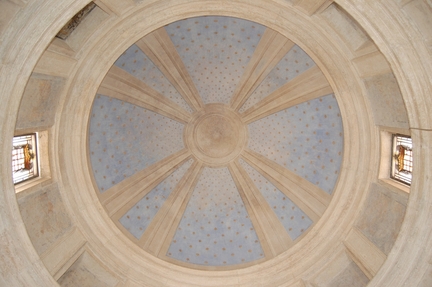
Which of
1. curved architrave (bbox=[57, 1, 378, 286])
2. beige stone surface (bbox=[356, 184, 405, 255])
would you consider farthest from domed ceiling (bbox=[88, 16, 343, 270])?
beige stone surface (bbox=[356, 184, 405, 255])

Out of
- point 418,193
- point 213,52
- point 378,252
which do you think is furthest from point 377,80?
point 213,52

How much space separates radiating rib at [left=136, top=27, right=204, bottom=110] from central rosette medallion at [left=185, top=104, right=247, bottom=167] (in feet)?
1.78

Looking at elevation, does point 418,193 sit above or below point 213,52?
below

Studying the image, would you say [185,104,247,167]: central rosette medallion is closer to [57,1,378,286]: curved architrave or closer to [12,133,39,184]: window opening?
[57,1,378,286]: curved architrave

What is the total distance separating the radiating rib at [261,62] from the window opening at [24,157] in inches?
267

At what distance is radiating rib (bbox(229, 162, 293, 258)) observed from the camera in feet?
45.3

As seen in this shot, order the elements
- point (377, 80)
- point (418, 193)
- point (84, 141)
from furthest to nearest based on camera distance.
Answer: point (84, 141) < point (377, 80) < point (418, 193)

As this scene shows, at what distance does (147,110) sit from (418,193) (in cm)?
896

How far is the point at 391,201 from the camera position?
10992 mm

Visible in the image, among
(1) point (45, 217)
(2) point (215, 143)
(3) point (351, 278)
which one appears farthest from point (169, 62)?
(3) point (351, 278)

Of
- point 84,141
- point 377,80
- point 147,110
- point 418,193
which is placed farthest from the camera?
point 147,110

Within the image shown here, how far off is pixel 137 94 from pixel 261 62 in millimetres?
4312

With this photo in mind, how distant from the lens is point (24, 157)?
11.3m

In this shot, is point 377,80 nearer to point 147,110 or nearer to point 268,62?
point 268,62
